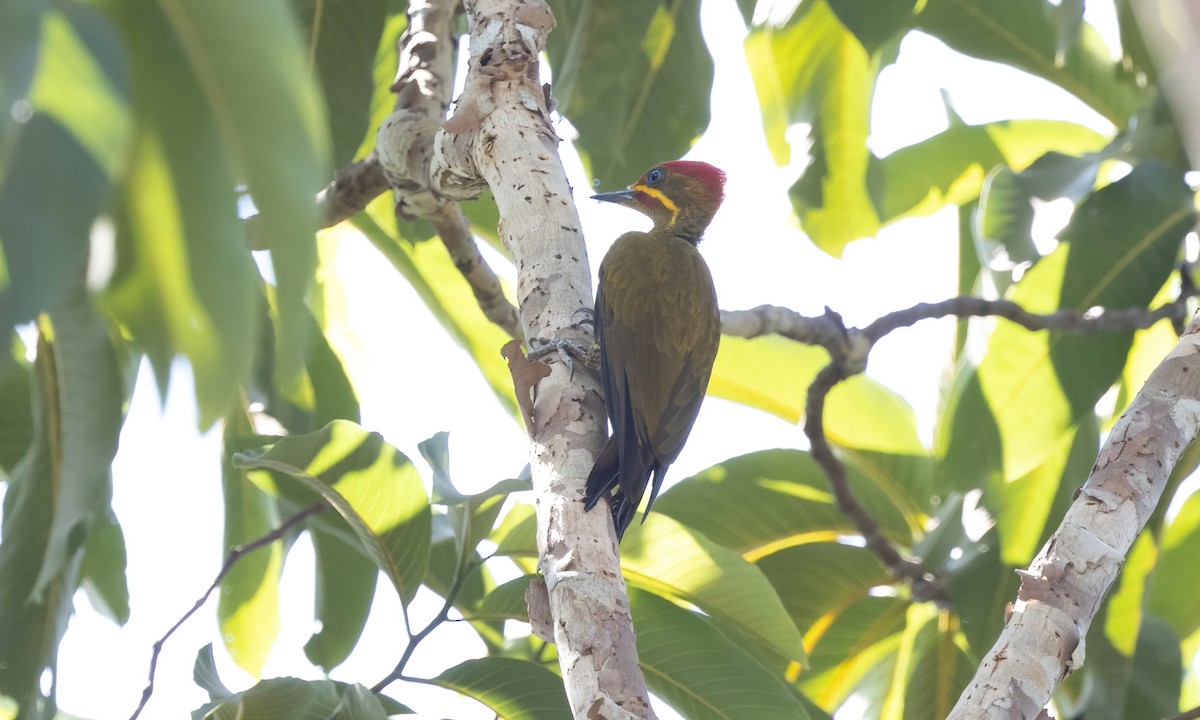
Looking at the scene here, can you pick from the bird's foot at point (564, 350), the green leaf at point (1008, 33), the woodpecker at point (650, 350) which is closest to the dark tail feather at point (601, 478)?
the woodpecker at point (650, 350)

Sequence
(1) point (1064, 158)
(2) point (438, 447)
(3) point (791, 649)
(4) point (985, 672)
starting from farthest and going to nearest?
(1) point (1064, 158), (3) point (791, 649), (2) point (438, 447), (4) point (985, 672)

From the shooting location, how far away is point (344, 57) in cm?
402

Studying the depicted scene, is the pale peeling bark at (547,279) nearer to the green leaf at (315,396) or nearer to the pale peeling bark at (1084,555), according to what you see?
the pale peeling bark at (1084,555)

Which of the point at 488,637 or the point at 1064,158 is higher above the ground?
the point at 1064,158

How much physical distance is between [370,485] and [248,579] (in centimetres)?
121

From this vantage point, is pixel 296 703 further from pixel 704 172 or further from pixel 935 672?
pixel 704 172

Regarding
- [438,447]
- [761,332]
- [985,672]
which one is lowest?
[985,672]

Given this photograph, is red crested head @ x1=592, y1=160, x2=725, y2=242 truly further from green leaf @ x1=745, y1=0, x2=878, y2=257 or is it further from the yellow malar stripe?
green leaf @ x1=745, y1=0, x2=878, y2=257

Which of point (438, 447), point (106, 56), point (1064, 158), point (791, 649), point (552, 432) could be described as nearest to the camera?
point (106, 56)

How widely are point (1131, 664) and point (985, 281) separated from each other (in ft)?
4.34

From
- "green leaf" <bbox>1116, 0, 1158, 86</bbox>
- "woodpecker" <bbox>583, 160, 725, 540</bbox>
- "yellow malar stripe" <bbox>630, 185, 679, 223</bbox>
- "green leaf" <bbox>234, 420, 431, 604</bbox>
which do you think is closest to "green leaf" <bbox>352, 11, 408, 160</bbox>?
"yellow malar stripe" <bbox>630, 185, 679, 223</bbox>

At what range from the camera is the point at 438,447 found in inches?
124

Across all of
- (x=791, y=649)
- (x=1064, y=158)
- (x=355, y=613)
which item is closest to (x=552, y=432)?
(x=791, y=649)

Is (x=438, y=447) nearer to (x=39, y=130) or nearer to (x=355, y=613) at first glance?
(x=355, y=613)
